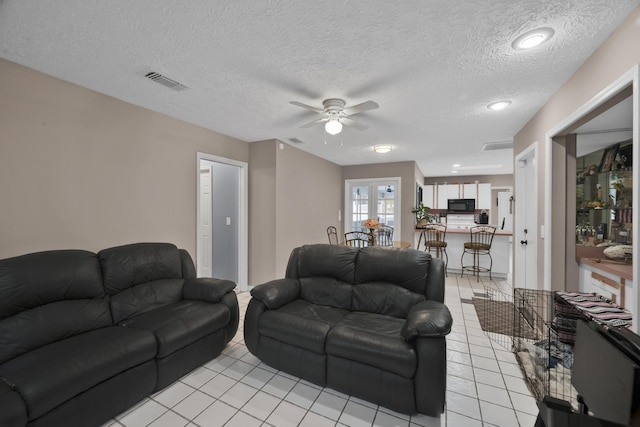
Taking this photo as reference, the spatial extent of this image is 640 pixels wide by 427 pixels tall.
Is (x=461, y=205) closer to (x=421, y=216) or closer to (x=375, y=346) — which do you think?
(x=421, y=216)

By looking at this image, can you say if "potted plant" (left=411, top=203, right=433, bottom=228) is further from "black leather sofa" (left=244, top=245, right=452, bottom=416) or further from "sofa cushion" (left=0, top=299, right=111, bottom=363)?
"sofa cushion" (left=0, top=299, right=111, bottom=363)

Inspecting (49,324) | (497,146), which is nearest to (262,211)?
(49,324)

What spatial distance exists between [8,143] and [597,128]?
5.18 metres

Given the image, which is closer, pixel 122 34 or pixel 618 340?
pixel 618 340

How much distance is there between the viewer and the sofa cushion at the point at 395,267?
2.42 meters

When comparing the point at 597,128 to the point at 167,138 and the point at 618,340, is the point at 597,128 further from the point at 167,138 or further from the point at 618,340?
the point at 167,138

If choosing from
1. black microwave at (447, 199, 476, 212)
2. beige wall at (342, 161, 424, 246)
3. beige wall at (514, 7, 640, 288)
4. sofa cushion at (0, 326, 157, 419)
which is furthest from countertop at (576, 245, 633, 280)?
black microwave at (447, 199, 476, 212)

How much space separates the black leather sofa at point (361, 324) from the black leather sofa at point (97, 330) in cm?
52

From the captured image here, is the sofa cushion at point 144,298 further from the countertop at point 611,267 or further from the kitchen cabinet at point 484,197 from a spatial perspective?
the kitchen cabinet at point 484,197

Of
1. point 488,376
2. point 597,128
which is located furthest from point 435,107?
point 488,376

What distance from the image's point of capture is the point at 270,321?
89.4 inches

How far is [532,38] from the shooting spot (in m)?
1.78

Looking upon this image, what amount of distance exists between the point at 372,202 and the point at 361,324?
484cm

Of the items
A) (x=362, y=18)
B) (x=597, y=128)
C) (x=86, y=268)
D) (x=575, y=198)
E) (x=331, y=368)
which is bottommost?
A: (x=331, y=368)
